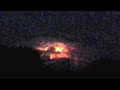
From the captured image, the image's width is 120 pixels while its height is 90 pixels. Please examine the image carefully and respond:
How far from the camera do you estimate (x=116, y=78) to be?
1244 millimetres

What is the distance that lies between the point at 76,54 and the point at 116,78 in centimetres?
29

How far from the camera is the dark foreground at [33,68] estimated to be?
1.28 m

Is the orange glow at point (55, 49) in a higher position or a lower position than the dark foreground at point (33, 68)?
higher

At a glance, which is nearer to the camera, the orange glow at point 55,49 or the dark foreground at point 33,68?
the dark foreground at point 33,68

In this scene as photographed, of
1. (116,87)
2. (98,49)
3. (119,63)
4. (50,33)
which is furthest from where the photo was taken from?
(50,33)

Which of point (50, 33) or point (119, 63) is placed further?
point (50, 33)

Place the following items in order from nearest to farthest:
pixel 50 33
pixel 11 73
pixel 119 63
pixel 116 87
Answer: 1. pixel 116 87
2. pixel 11 73
3. pixel 119 63
4. pixel 50 33

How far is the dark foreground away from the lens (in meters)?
1.28

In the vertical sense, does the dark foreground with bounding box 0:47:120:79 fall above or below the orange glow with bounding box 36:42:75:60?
below

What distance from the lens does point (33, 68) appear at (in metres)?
1.35

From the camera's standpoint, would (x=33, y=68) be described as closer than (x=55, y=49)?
Yes

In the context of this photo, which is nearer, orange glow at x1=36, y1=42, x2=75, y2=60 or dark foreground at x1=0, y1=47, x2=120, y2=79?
dark foreground at x1=0, y1=47, x2=120, y2=79
